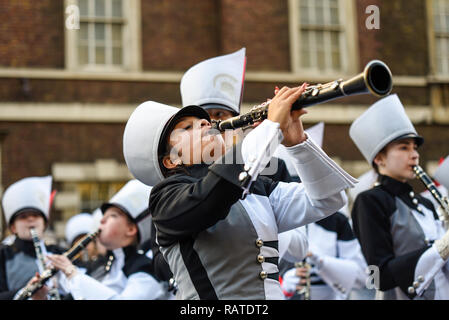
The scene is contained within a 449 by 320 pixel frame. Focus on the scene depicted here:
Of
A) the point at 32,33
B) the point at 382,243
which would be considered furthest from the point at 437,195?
the point at 32,33

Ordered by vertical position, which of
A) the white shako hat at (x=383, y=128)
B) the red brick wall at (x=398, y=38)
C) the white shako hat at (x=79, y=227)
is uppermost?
the red brick wall at (x=398, y=38)

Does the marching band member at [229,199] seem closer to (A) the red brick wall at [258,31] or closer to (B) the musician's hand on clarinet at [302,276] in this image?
(B) the musician's hand on clarinet at [302,276]

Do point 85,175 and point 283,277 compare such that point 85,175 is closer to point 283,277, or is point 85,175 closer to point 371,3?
point 371,3

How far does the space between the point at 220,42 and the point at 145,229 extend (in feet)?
26.9

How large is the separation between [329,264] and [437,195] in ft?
4.84

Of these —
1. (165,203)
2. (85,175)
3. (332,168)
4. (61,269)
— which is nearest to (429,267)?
(332,168)

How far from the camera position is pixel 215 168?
257 cm

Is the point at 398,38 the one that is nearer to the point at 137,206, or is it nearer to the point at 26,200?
the point at 26,200

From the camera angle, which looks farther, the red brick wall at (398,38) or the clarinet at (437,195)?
the red brick wall at (398,38)

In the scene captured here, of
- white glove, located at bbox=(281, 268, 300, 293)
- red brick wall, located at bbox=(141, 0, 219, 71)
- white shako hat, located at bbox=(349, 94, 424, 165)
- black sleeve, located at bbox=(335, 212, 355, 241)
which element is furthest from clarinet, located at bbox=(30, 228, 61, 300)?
red brick wall, located at bbox=(141, 0, 219, 71)

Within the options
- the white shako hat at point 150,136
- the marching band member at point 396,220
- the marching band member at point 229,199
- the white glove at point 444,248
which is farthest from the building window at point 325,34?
the marching band member at point 229,199

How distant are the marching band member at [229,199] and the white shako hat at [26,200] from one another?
3.75m

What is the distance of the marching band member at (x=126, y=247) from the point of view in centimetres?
558

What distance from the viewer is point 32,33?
1292cm
